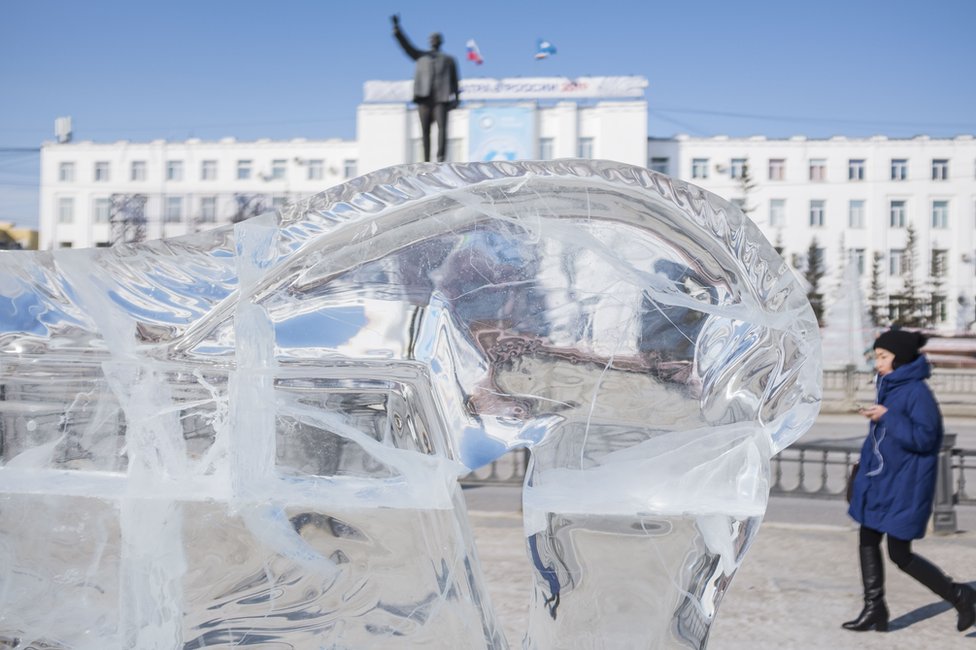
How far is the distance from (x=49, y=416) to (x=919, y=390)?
12.3 ft

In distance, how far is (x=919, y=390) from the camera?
4305 millimetres

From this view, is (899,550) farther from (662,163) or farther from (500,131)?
(662,163)

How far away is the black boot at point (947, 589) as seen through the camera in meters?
4.23

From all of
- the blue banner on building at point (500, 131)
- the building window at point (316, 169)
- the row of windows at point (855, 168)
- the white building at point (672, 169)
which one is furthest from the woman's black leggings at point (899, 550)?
the building window at point (316, 169)

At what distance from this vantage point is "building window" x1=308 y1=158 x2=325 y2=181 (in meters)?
45.6

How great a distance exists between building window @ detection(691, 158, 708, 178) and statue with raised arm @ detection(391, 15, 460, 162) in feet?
134

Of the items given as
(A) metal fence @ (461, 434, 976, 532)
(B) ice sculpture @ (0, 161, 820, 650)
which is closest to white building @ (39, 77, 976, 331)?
(A) metal fence @ (461, 434, 976, 532)

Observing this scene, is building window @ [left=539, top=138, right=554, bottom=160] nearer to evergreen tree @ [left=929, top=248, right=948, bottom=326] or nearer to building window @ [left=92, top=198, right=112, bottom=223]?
evergreen tree @ [left=929, top=248, right=948, bottom=326]

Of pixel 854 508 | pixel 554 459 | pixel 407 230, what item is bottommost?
pixel 854 508

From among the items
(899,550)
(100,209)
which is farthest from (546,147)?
(899,550)

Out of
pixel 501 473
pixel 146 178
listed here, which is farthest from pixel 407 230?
pixel 146 178

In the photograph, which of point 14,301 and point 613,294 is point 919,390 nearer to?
point 613,294

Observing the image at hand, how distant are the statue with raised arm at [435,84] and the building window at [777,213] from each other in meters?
42.4

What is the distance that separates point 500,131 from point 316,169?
56.9 feet
